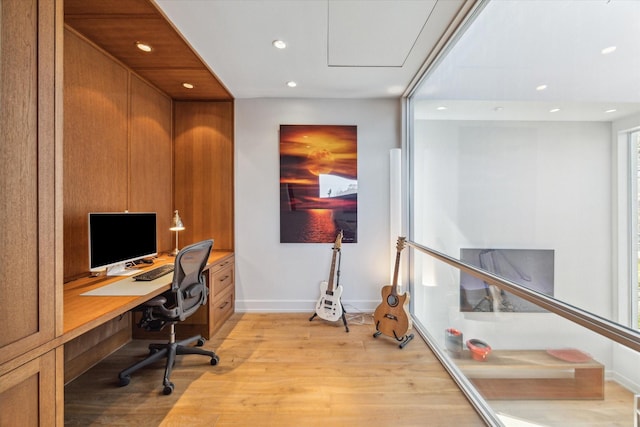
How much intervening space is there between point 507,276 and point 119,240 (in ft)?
8.94

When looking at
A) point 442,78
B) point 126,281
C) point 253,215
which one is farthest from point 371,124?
point 126,281

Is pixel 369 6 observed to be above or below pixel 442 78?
above

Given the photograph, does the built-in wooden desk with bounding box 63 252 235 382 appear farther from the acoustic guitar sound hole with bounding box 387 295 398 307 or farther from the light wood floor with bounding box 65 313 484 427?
the acoustic guitar sound hole with bounding box 387 295 398 307

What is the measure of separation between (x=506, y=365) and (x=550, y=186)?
A: 1271 mm

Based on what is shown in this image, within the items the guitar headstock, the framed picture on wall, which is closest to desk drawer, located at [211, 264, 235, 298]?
the guitar headstock

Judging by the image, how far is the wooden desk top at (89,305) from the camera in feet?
3.87

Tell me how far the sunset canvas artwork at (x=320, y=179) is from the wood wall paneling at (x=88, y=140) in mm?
1549

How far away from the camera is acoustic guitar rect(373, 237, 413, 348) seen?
2361 millimetres

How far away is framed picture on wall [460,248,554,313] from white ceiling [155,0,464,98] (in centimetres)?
163

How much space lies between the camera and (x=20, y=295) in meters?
0.90

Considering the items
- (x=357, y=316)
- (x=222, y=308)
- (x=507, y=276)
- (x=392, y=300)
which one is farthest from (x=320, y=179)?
(x=507, y=276)

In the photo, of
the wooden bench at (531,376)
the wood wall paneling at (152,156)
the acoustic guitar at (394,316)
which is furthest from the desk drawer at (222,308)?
the wooden bench at (531,376)

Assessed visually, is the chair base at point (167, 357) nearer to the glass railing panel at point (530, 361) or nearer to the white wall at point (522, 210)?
the glass railing panel at point (530, 361)

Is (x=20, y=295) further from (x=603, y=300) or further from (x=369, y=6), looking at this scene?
(x=369, y=6)
